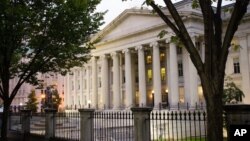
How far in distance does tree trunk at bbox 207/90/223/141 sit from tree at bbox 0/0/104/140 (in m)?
9.92

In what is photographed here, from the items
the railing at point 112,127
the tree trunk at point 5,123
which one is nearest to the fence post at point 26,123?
the tree trunk at point 5,123

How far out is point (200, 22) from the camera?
40750 mm

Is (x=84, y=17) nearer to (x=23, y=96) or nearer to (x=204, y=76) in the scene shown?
(x=204, y=76)

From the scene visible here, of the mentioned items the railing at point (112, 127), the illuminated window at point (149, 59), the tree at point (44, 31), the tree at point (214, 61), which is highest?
the illuminated window at point (149, 59)

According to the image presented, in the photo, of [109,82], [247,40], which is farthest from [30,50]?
[109,82]

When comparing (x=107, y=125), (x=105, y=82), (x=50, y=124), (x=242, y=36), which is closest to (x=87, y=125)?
(x=107, y=125)

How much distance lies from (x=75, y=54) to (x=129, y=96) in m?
29.9

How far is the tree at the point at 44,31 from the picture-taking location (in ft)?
53.1

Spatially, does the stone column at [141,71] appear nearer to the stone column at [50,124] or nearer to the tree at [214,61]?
the stone column at [50,124]

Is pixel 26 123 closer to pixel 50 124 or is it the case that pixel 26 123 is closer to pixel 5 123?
pixel 5 123

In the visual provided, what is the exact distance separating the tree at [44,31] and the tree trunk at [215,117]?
32.5ft

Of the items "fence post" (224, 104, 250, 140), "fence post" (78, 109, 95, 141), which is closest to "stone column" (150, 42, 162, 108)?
"fence post" (78, 109, 95, 141)

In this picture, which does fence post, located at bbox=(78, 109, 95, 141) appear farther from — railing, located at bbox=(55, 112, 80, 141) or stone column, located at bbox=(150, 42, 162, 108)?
stone column, located at bbox=(150, 42, 162, 108)

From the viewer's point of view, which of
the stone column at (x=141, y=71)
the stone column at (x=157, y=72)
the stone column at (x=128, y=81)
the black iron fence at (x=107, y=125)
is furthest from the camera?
the stone column at (x=128, y=81)
